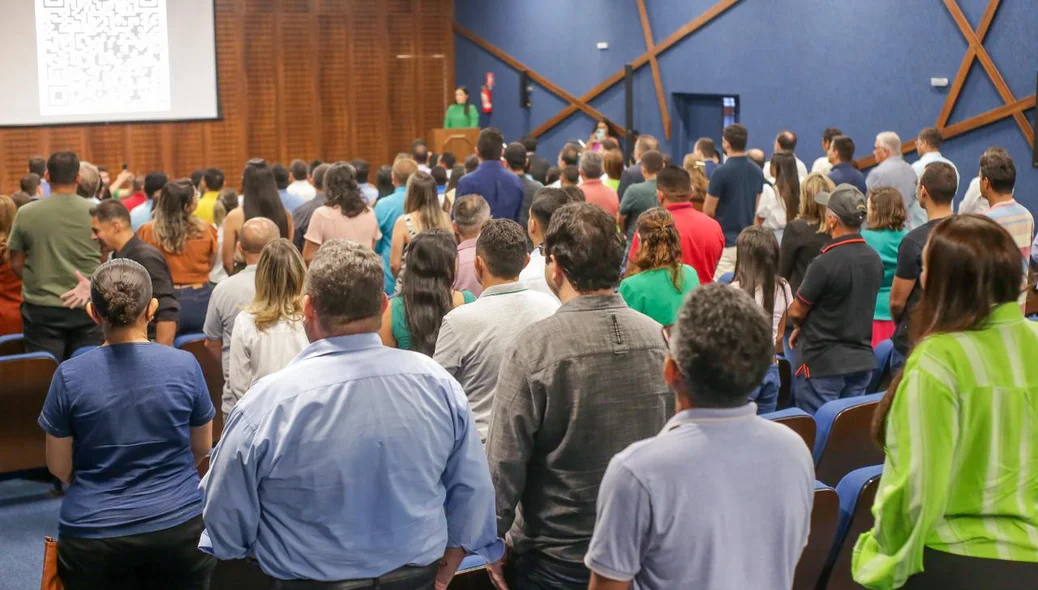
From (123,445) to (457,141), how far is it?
41.4ft

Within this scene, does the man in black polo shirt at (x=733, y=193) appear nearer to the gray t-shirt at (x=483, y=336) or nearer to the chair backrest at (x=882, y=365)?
the chair backrest at (x=882, y=365)

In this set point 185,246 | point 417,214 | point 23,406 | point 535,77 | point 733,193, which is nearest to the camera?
point 23,406

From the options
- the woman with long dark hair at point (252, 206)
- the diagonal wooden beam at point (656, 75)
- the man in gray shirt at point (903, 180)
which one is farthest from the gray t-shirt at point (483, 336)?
the diagonal wooden beam at point (656, 75)

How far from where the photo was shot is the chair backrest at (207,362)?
512 cm

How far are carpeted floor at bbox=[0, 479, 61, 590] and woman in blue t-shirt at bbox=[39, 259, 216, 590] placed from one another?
1592mm

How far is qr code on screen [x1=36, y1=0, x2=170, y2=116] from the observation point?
13297 mm

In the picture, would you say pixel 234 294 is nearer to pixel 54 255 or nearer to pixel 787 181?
pixel 54 255

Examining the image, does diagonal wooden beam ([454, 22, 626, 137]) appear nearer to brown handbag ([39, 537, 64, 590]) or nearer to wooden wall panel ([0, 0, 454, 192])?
wooden wall panel ([0, 0, 454, 192])

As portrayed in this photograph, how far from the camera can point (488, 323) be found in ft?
10.5

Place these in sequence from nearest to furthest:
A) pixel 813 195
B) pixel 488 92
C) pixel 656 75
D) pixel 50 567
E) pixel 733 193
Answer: pixel 50 567, pixel 813 195, pixel 733 193, pixel 656 75, pixel 488 92

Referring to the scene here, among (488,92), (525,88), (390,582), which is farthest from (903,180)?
(488,92)

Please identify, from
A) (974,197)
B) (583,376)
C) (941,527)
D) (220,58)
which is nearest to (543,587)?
(583,376)

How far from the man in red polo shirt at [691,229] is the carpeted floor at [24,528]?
10.7ft

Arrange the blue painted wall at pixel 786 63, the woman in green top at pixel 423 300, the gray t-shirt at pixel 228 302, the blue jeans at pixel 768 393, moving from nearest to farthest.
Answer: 1. the woman in green top at pixel 423 300
2. the blue jeans at pixel 768 393
3. the gray t-shirt at pixel 228 302
4. the blue painted wall at pixel 786 63
